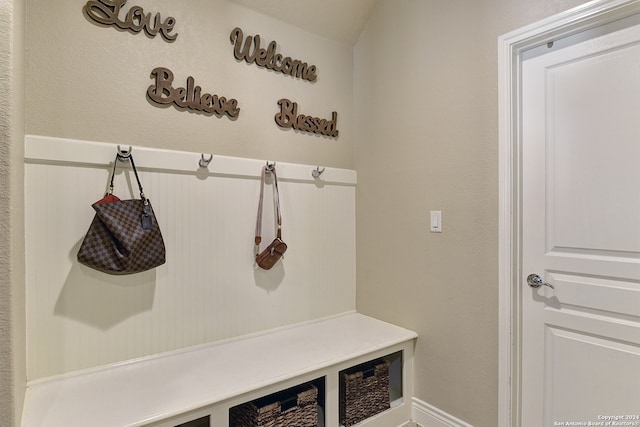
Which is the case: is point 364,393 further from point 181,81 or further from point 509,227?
point 181,81

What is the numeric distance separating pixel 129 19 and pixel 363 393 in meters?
2.23

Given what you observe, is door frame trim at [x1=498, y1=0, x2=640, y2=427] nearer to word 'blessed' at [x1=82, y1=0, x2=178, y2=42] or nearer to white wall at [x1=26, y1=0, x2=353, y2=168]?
white wall at [x1=26, y1=0, x2=353, y2=168]

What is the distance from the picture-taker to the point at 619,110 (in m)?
1.33

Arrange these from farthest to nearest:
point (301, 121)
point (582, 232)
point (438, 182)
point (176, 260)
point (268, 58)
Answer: point (301, 121) < point (268, 58) < point (438, 182) < point (176, 260) < point (582, 232)

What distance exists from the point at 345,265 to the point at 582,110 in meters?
1.56

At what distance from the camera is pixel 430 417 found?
1.93 metres

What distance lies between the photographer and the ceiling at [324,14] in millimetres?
2055

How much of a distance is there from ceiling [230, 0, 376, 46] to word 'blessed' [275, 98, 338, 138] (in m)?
0.52

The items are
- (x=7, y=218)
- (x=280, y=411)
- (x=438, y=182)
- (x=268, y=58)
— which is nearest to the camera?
(x=7, y=218)

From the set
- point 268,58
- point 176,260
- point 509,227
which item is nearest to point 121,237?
point 176,260

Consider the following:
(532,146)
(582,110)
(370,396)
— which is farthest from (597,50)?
(370,396)

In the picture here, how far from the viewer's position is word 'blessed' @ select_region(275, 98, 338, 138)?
212cm

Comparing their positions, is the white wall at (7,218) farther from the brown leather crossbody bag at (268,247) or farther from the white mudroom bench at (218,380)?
the brown leather crossbody bag at (268,247)

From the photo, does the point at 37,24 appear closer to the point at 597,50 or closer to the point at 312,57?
the point at 312,57
